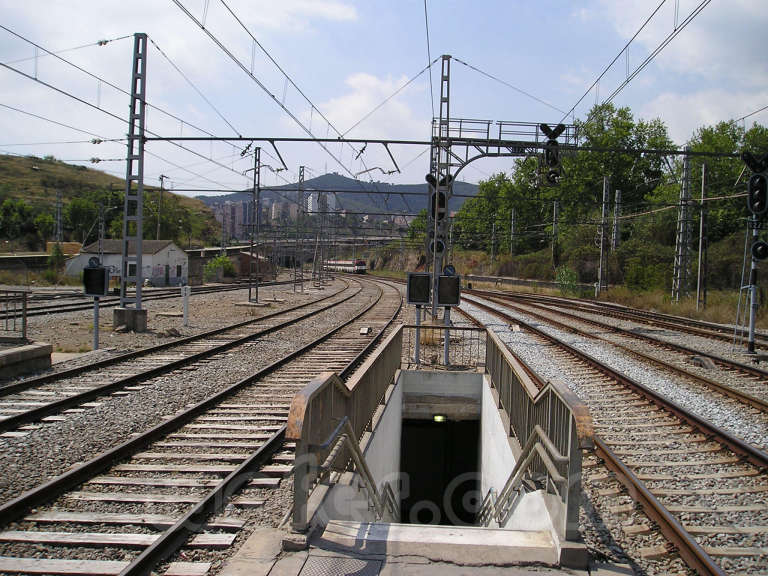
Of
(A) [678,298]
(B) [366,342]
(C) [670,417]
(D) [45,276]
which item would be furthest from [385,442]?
(D) [45,276]

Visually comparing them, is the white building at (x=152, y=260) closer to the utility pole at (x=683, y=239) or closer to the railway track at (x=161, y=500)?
the utility pole at (x=683, y=239)

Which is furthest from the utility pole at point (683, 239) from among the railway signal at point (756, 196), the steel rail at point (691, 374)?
the railway signal at point (756, 196)

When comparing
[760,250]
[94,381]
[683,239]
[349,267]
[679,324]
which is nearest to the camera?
[94,381]

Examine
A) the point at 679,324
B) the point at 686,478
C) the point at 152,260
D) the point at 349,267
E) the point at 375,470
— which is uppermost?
the point at 349,267

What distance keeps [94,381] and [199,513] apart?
6562mm

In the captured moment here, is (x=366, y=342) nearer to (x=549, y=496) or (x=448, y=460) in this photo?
(x=448, y=460)

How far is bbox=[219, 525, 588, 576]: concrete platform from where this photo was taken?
387 centimetres

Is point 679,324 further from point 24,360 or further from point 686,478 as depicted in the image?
point 24,360

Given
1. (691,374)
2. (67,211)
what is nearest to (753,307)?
(691,374)

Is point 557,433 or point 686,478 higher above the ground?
point 557,433

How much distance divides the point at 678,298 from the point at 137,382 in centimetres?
2594

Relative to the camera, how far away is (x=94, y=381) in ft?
35.5

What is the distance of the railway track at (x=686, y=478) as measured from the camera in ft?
16.1

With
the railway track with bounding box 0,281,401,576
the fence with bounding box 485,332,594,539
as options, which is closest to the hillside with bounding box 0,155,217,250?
the railway track with bounding box 0,281,401,576
